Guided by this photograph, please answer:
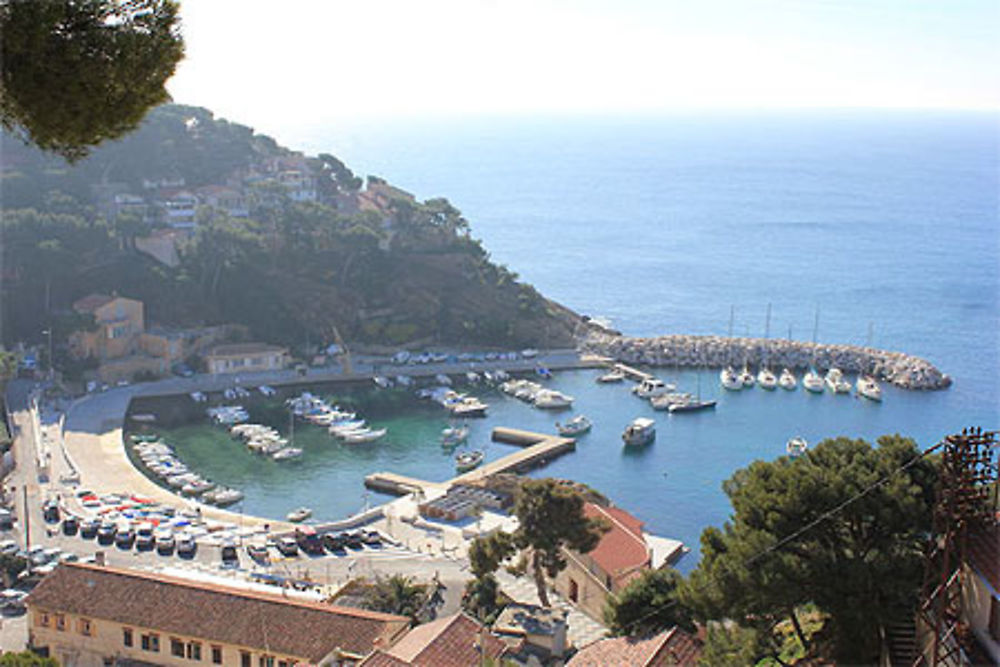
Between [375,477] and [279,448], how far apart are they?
3079 millimetres

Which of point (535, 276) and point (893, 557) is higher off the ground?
point (893, 557)

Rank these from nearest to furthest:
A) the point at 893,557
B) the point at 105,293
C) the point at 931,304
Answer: the point at 893,557 → the point at 105,293 → the point at 931,304

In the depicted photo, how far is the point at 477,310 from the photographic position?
1624 inches

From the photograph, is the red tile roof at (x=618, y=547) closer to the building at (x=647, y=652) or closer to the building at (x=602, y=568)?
the building at (x=602, y=568)

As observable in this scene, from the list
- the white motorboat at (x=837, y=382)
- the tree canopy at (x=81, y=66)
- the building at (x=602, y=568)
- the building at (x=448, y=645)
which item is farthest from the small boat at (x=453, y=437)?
the tree canopy at (x=81, y=66)

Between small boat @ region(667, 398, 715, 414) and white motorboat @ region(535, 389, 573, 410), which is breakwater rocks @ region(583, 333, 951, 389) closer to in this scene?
small boat @ region(667, 398, 715, 414)

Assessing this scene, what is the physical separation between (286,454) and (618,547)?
1155cm

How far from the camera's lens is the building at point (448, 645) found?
11.9 metres

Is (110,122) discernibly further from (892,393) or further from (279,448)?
(892,393)

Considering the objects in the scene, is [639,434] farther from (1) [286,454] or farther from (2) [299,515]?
(2) [299,515]

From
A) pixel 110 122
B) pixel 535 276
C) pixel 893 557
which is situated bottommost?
pixel 535 276

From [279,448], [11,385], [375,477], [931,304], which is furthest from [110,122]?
[931,304]

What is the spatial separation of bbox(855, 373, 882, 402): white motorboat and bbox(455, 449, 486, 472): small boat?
13.3m

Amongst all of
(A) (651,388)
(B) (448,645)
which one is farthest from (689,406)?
(B) (448,645)
